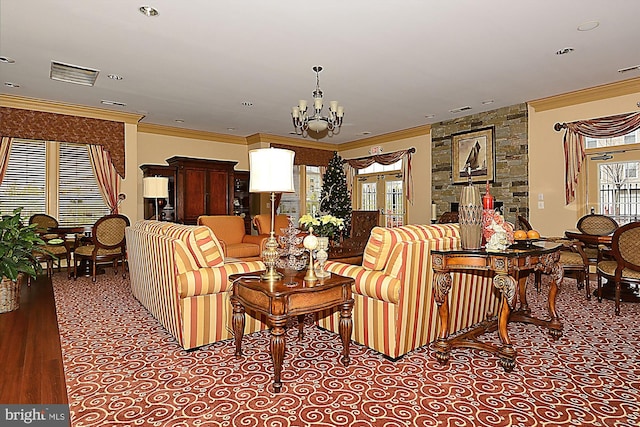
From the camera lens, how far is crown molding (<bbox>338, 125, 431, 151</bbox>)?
8751 millimetres

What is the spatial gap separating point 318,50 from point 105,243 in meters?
4.45

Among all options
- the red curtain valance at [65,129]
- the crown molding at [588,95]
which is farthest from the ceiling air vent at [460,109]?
the red curtain valance at [65,129]

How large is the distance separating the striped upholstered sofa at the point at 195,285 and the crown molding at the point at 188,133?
5881 millimetres

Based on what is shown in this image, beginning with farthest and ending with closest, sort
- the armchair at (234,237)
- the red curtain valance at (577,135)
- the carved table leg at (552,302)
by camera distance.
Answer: the armchair at (234,237) < the red curtain valance at (577,135) < the carved table leg at (552,302)

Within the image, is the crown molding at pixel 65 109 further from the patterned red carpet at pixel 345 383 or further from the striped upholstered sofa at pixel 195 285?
the striped upholstered sofa at pixel 195 285

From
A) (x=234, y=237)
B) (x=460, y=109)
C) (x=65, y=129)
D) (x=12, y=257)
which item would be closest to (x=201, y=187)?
(x=234, y=237)

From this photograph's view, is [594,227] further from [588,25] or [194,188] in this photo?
[194,188]

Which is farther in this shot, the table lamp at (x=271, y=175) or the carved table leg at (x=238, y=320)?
the carved table leg at (x=238, y=320)

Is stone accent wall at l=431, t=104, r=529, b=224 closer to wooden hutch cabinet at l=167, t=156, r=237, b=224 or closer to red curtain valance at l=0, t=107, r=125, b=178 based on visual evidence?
wooden hutch cabinet at l=167, t=156, r=237, b=224

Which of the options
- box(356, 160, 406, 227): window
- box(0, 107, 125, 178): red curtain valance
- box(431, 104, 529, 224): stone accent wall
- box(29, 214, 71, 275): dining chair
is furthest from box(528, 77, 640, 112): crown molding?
box(29, 214, 71, 275): dining chair

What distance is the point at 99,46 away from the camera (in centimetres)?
441

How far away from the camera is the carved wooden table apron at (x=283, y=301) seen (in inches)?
92.4

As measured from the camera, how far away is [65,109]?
6.91 meters

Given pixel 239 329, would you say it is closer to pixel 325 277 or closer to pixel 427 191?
pixel 325 277
